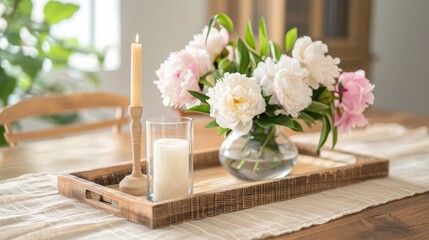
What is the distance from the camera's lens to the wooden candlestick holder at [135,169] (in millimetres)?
1153

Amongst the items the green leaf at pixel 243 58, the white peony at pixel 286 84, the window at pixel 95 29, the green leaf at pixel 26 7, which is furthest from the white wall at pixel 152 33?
the white peony at pixel 286 84

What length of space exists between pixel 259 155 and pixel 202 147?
0.43 metres

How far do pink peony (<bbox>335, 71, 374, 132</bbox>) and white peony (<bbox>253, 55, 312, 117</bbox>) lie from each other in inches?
4.9

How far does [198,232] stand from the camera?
1.01m

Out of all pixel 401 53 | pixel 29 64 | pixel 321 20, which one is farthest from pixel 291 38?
pixel 401 53

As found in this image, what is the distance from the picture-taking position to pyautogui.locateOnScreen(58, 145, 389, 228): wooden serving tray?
1042mm

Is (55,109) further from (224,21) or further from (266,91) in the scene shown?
(266,91)

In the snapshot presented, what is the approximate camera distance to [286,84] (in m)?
1.17

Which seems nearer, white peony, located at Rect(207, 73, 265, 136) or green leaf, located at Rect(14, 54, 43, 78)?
white peony, located at Rect(207, 73, 265, 136)

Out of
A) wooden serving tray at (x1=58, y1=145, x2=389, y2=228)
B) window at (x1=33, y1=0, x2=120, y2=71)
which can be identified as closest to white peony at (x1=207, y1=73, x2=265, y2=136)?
wooden serving tray at (x1=58, y1=145, x2=389, y2=228)

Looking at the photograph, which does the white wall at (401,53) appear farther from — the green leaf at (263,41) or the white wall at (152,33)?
the green leaf at (263,41)

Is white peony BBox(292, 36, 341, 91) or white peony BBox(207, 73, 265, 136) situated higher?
white peony BBox(292, 36, 341, 91)

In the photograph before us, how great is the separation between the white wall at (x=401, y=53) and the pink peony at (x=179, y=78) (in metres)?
3.66

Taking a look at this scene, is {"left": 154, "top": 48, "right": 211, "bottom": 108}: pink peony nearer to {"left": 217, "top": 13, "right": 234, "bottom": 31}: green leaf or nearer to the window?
{"left": 217, "top": 13, "right": 234, "bottom": 31}: green leaf
